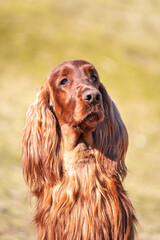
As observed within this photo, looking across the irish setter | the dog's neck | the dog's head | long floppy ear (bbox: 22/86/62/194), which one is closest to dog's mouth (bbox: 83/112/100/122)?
the irish setter

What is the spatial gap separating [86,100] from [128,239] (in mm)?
1374

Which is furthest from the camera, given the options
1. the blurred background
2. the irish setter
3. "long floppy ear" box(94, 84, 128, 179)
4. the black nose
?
the blurred background

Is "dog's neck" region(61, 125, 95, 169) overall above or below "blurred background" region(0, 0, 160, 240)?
below

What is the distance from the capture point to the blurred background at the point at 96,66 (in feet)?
26.8

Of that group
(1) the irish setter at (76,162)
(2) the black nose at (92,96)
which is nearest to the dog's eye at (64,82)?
(1) the irish setter at (76,162)

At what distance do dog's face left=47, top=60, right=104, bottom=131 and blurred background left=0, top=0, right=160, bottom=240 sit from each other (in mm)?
1805

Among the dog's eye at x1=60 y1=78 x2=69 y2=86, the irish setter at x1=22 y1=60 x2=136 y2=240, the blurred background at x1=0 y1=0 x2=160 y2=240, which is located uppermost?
the blurred background at x1=0 y1=0 x2=160 y2=240

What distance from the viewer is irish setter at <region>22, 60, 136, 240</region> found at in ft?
12.4

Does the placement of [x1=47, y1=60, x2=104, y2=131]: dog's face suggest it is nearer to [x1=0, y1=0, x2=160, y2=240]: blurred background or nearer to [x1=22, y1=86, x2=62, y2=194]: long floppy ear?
[x1=22, y1=86, x2=62, y2=194]: long floppy ear

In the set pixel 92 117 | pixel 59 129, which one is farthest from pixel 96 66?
pixel 92 117

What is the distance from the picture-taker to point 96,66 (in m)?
22.5

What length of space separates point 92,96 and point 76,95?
0.22m

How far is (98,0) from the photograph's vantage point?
41688mm

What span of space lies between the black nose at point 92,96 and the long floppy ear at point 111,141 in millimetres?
457
